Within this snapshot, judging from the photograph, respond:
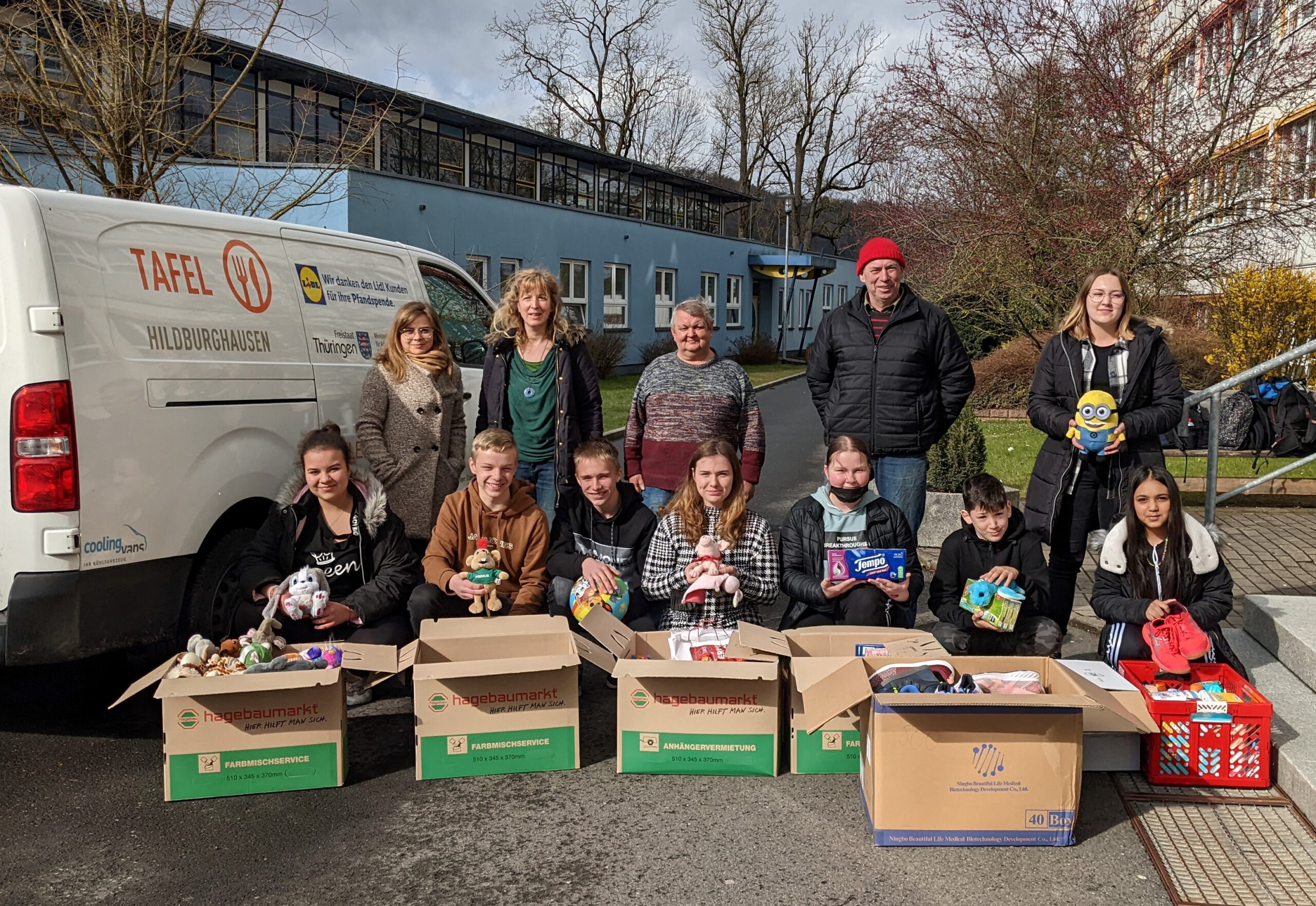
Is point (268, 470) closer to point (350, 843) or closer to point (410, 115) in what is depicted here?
point (350, 843)

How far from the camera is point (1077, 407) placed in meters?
5.29

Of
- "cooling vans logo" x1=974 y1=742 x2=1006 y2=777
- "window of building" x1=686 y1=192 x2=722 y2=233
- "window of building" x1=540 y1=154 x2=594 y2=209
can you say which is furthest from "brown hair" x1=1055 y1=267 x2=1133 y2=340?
"window of building" x1=686 y1=192 x2=722 y2=233

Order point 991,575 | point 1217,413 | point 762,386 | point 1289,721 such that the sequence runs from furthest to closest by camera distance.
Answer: point 762,386
point 1217,413
point 991,575
point 1289,721

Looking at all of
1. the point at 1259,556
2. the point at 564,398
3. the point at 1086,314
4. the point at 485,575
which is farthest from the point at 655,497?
the point at 1259,556

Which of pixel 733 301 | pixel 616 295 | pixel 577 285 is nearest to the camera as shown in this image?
pixel 577 285

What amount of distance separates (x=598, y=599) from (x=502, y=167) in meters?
23.8

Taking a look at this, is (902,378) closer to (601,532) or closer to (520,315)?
(601,532)

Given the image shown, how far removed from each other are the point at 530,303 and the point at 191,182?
10.4 meters

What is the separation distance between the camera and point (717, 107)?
50594 mm

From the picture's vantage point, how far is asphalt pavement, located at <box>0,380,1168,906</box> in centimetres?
333

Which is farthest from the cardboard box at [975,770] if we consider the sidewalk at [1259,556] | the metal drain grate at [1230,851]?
the sidewalk at [1259,556]

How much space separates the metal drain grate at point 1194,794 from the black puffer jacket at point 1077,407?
4.94 feet

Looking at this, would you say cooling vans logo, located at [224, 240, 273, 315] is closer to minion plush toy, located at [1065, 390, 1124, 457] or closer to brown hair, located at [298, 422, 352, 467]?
brown hair, located at [298, 422, 352, 467]

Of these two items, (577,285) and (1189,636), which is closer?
(1189,636)
